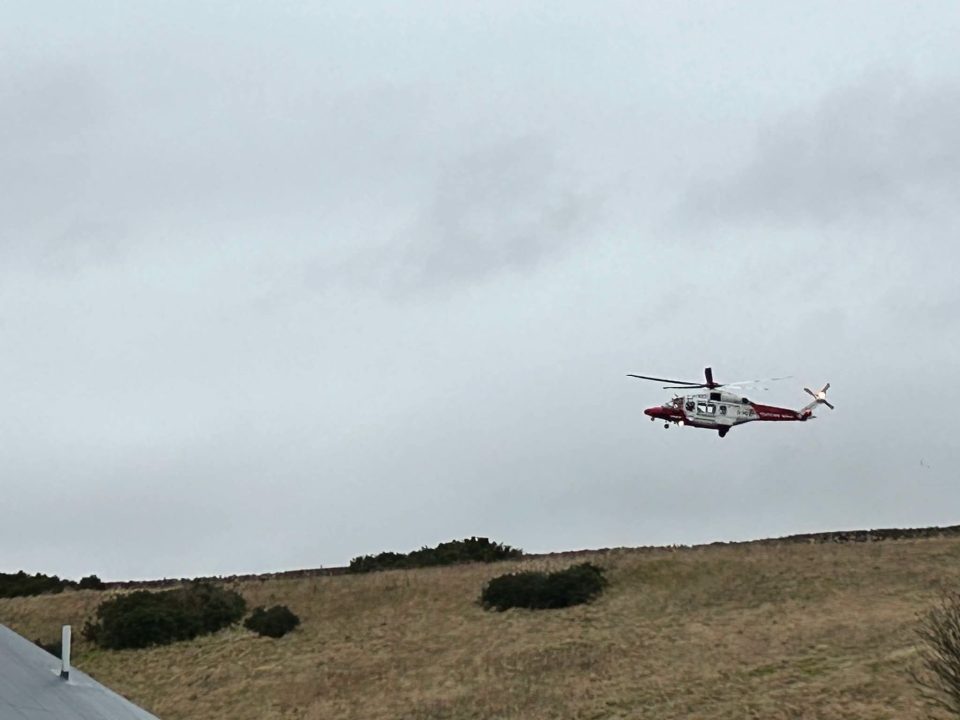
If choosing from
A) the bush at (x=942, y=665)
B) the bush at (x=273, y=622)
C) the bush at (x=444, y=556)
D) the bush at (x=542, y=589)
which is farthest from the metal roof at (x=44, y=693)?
the bush at (x=444, y=556)

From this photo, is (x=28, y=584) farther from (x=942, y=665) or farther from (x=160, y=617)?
(x=942, y=665)

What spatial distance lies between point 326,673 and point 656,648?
10.6 metres

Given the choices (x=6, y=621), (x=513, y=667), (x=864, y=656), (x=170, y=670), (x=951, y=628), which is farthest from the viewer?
(x=6, y=621)

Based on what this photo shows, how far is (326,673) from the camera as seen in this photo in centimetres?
4434

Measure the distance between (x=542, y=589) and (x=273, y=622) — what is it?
32.1 ft

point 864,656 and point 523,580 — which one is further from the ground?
point 523,580

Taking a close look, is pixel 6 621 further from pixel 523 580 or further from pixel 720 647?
pixel 720 647

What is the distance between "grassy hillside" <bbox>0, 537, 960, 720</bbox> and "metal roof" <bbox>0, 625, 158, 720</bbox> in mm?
14344

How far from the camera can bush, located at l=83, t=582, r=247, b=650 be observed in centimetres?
4916

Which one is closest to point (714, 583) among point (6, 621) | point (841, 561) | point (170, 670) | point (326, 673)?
point (841, 561)

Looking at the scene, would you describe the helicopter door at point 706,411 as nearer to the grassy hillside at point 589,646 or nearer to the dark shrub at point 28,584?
the grassy hillside at point 589,646

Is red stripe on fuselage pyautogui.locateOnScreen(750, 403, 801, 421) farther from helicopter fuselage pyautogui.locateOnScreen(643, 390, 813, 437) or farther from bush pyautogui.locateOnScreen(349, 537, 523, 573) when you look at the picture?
bush pyautogui.locateOnScreen(349, 537, 523, 573)

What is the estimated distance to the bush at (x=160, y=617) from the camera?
4916 centimetres

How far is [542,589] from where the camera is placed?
5022cm
